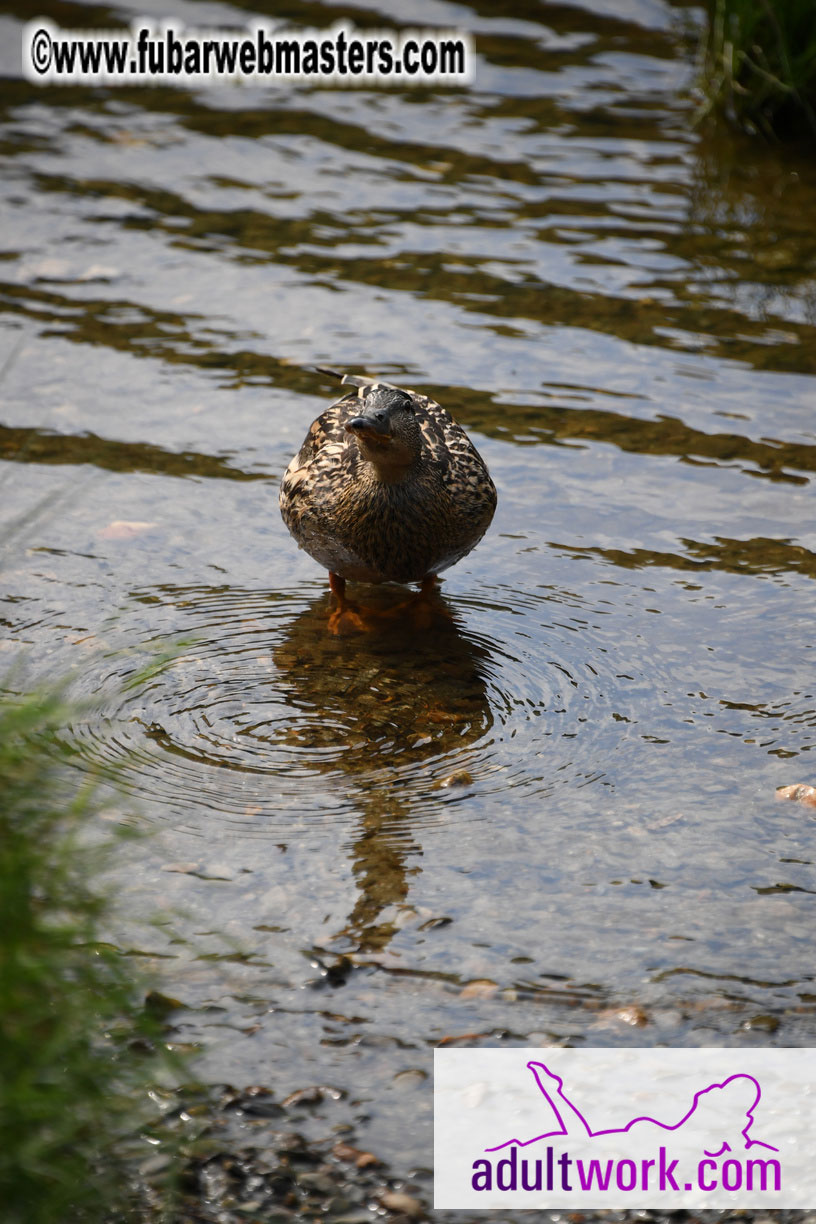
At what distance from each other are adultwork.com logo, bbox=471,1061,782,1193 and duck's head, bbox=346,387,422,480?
2586 millimetres

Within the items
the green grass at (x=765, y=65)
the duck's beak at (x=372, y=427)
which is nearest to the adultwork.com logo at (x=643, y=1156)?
the duck's beak at (x=372, y=427)

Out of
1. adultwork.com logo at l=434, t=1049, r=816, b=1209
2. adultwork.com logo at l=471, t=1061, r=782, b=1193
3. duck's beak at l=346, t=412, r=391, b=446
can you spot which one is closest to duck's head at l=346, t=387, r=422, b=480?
duck's beak at l=346, t=412, r=391, b=446

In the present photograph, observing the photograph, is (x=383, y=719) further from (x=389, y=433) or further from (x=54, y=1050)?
(x=54, y=1050)

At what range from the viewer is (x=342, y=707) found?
17.0 feet

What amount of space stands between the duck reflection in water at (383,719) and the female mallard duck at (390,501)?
11.4 inches

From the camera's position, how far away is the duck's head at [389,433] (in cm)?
529

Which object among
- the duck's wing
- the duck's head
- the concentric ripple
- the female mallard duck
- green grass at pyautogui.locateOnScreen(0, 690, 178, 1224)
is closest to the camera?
green grass at pyautogui.locateOnScreen(0, 690, 178, 1224)

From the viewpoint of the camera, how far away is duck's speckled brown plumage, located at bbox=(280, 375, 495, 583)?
18.3 feet

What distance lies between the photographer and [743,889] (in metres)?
4.21

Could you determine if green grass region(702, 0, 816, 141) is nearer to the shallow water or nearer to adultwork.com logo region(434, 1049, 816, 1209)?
the shallow water

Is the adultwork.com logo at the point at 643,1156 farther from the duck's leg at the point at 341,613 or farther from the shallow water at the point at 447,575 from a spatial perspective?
the duck's leg at the point at 341,613

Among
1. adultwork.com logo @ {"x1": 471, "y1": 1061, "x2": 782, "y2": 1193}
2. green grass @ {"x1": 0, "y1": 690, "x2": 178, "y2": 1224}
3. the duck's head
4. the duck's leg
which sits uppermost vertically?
the duck's head

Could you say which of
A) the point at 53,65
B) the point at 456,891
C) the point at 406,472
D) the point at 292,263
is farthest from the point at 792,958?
the point at 53,65

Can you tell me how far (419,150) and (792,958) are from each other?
793cm
